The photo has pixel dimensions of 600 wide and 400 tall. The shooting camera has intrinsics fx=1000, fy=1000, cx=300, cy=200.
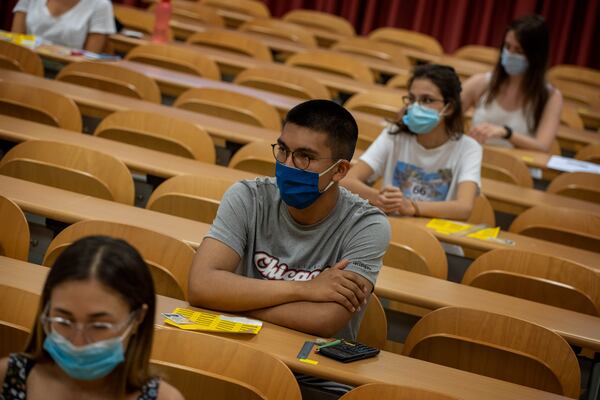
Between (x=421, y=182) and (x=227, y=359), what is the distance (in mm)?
2147

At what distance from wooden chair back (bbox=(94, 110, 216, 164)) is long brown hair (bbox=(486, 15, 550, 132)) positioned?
6.14 ft

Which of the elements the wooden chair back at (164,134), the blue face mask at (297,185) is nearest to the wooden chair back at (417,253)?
the blue face mask at (297,185)

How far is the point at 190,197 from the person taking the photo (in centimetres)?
383

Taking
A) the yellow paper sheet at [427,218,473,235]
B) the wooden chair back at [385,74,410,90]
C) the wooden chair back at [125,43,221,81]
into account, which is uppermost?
the wooden chair back at [385,74,410,90]

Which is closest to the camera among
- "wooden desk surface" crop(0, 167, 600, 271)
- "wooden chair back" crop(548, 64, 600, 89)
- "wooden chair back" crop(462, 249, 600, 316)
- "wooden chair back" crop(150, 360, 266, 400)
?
"wooden chair back" crop(150, 360, 266, 400)

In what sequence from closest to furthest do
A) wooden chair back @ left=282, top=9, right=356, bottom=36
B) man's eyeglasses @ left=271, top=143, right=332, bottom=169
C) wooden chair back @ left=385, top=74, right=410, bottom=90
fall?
man's eyeglasses @ left=271, top=143, right=332, bottom=169
wooden chair back @ left=385, top=74, right=410, bottom=90
wooden chair back @ left=282, top=9, right=356, bottom=36

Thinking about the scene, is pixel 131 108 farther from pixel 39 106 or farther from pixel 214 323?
pixel 214 323

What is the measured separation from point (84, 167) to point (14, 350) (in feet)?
5.08

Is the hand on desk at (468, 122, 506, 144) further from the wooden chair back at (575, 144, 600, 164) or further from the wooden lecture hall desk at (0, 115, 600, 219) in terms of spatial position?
the wooden chair back at (575, 144, 600, 164)

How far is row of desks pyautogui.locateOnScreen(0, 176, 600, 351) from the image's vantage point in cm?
335

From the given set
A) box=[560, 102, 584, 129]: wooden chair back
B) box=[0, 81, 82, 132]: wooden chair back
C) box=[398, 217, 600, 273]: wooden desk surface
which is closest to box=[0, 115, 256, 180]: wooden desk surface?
box=[0, 81, 82, 132]: wooden chair back

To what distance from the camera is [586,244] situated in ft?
14.8

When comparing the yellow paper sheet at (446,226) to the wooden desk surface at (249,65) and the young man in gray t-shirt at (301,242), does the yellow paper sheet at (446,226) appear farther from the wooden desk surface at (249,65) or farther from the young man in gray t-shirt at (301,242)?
the wooden desk surface at (249,65)

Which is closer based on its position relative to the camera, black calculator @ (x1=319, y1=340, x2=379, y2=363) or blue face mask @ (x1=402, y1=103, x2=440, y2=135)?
black calculator @ (x1=319, y1=340, x2=379, y2=363)
